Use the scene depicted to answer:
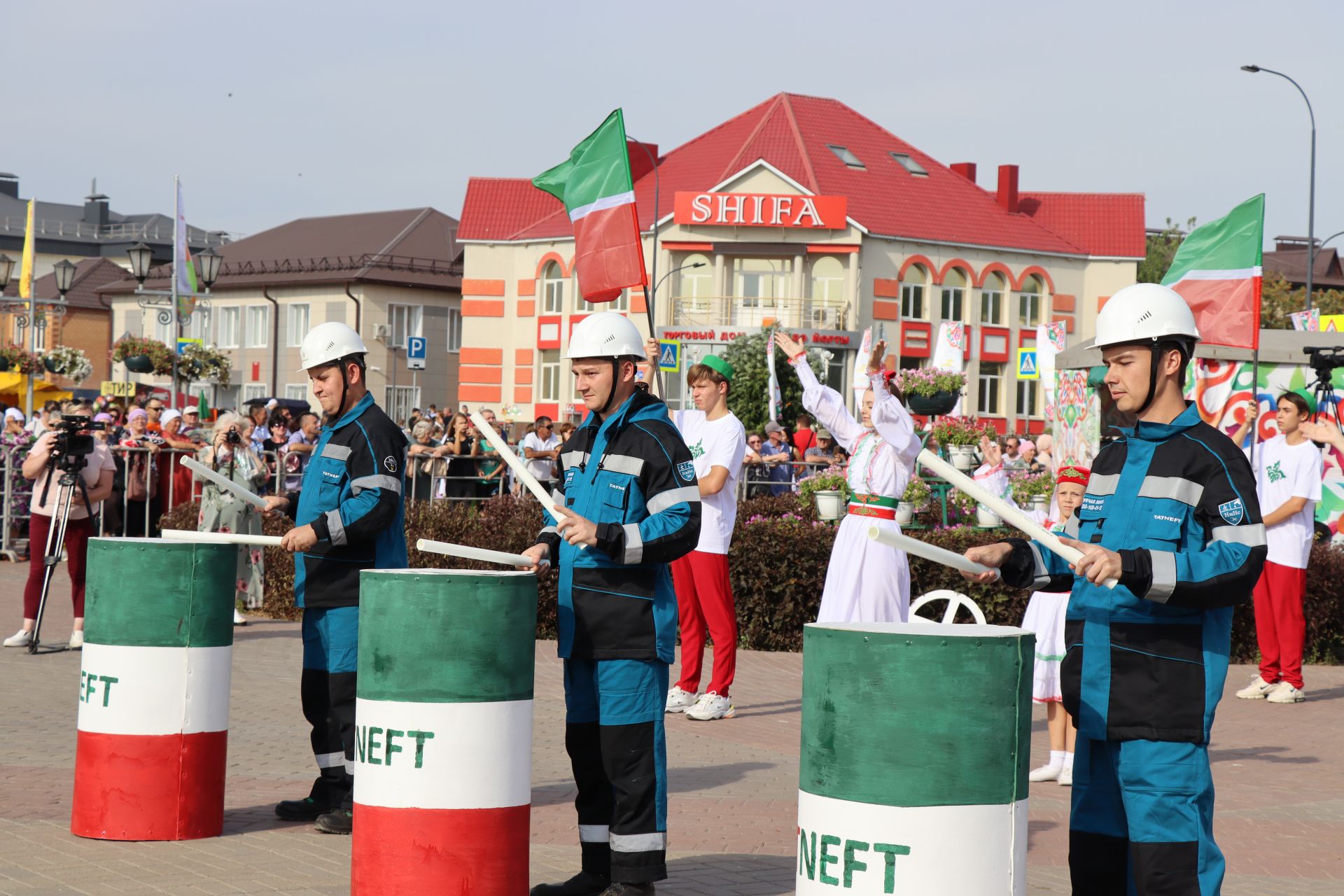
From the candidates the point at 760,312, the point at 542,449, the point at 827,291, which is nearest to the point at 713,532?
the point at 542,449

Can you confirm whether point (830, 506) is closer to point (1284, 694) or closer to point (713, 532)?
point (1284, 694)

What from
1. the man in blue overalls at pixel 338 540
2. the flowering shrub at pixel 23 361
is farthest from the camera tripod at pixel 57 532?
the flowering shrub at pixel 23 361

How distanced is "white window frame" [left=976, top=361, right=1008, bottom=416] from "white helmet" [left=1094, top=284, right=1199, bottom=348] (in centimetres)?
5827

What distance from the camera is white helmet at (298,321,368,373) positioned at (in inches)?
286

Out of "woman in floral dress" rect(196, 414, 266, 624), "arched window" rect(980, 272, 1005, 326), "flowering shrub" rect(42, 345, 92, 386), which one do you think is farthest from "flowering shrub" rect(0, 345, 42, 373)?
"arched window" rect(980, 272, 1005, 326)

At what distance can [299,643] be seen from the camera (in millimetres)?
13992

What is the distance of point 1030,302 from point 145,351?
3275cm

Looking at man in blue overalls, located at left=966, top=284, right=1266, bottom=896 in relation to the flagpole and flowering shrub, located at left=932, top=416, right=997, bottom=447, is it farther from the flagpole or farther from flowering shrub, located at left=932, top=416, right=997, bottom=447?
the flagpole

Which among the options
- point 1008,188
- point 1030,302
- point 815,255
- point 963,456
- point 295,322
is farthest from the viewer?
point 295,322

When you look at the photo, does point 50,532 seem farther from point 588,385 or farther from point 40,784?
point 588,385

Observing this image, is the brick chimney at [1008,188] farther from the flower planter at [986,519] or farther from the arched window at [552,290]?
the flower planter at [986,519]

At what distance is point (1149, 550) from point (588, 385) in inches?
96.8

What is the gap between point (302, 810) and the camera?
7.33 metres

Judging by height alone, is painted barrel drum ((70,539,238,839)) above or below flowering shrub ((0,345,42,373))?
below
